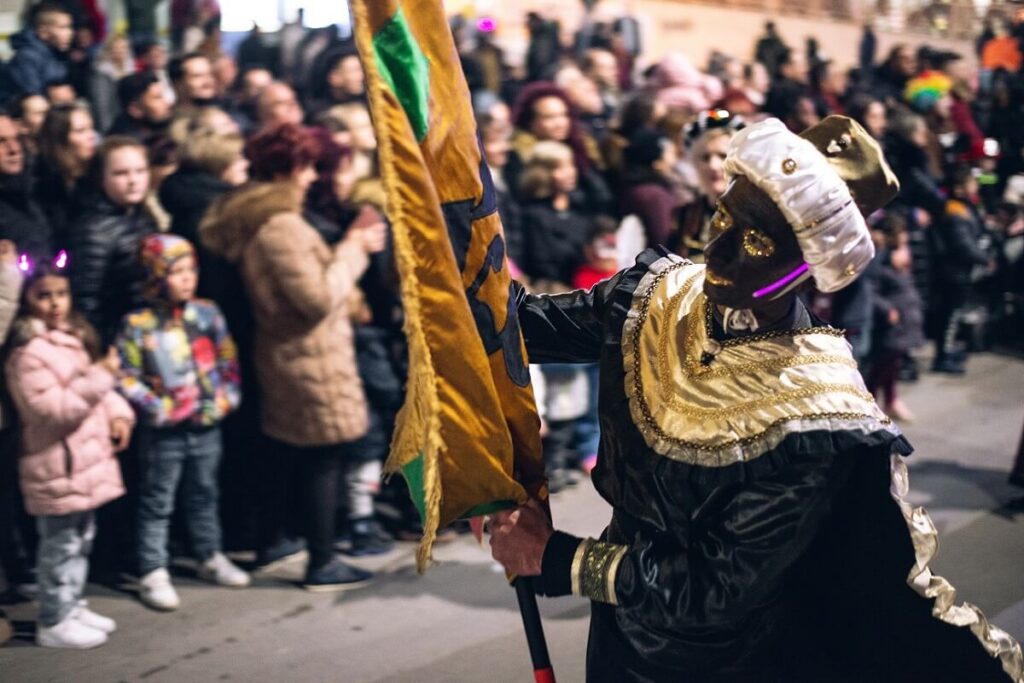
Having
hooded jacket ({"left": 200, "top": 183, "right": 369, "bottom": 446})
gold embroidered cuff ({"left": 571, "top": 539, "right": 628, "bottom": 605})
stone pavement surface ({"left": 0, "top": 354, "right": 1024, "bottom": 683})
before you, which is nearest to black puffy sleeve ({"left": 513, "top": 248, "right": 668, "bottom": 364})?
gold embroidered cuff ({"left": 571, "top": 539, "right": 628, "bottom": 605})

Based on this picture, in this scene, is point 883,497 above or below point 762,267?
below

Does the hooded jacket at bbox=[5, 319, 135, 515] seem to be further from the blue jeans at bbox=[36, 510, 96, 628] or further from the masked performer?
the masked performer

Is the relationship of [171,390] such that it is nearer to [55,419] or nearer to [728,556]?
[55,419]

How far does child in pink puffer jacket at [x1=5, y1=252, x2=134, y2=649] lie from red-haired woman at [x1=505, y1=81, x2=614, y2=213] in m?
2.94

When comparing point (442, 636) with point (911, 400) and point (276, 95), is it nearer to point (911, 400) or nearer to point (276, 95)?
point (276, 95)

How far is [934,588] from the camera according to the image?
8.14ft

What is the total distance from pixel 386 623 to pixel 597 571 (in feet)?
8.97

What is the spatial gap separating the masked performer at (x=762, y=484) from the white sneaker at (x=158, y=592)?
2.87 m

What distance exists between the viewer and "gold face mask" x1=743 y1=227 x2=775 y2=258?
7.74 ft

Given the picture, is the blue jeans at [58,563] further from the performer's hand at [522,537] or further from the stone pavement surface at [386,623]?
the performer's hand at [522,537]

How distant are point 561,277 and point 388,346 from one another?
3.81 ft

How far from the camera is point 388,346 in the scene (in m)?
5.88

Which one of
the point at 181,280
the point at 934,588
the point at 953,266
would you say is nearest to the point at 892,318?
the point at 953,266

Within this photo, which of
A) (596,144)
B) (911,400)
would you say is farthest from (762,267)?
(911,400)
